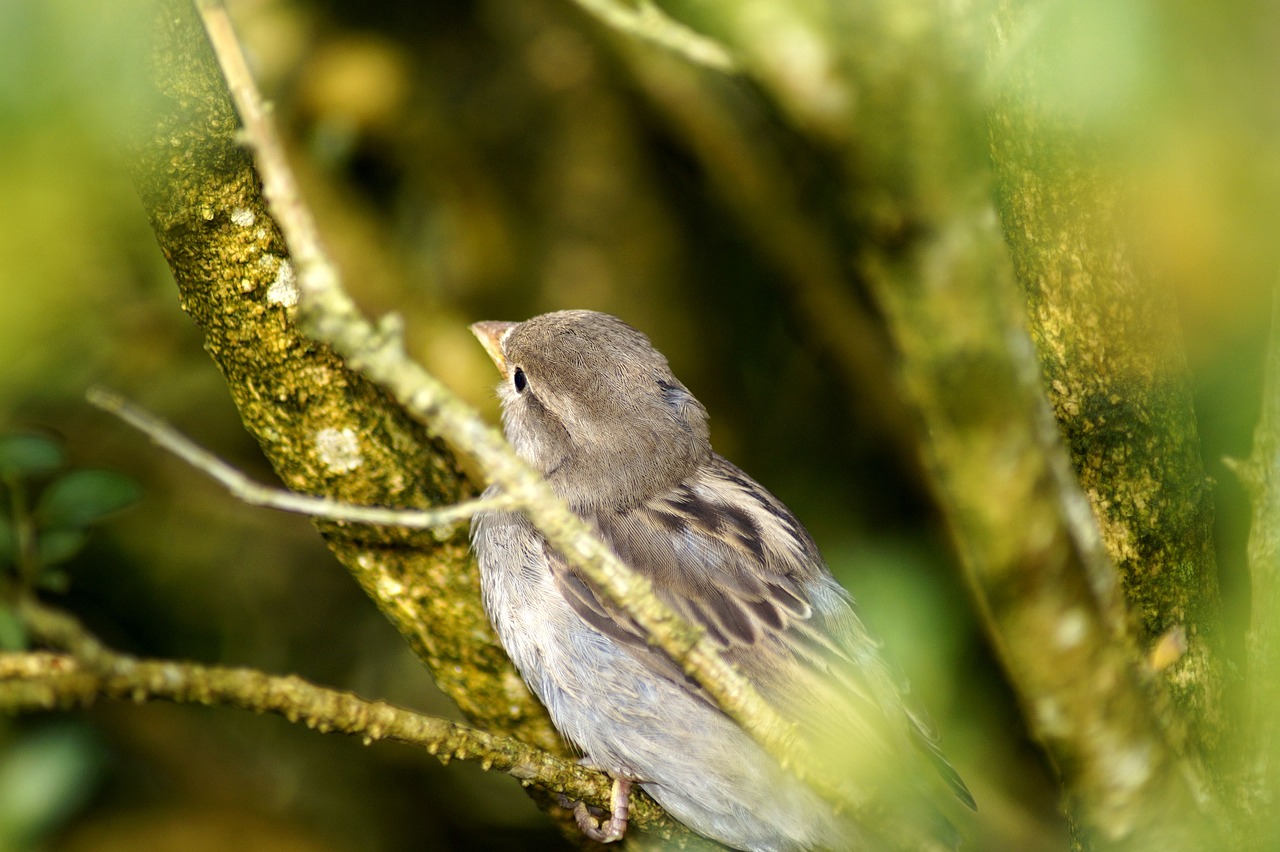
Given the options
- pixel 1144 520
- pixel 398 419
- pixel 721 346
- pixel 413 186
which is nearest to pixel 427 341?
pixel 413 186

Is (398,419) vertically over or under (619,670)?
over

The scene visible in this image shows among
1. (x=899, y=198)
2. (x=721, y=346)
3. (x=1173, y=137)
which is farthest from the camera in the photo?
(x=721, y=346)

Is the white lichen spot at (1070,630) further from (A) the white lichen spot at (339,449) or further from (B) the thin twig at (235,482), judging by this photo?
(A) the white lichen spot at (339,449)

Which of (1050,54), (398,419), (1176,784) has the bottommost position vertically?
(1176,784)

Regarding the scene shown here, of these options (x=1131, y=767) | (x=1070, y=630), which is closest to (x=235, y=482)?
(x=1070, y=630)

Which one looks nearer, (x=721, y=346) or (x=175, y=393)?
(x=175, y=393)

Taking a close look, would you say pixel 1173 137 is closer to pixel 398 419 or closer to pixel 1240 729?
pixel 1240 729

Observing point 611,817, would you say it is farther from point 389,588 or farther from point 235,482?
point 235,482

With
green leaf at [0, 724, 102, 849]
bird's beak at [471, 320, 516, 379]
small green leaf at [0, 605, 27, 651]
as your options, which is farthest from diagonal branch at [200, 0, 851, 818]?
bird's beak at [471, 320, 516, 379]
